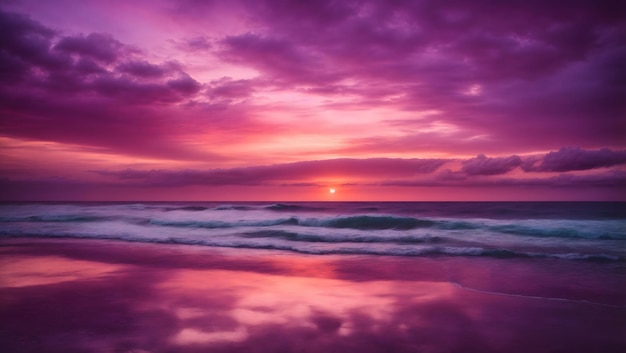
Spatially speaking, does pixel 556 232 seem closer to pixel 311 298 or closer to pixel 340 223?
pixel 340 223

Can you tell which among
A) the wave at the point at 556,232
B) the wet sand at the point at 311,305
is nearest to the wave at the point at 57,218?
the wet sand at the point at 311,305

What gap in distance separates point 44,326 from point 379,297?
4857 mm

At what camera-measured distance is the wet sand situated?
4605 mm

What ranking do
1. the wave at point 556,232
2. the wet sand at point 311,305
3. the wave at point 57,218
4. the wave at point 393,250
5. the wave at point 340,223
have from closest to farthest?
the wet sand at point 311,305 < the wave at point 393,250 < the wave at point 556,232 < the wave at point 340,223 < the wave at point 57,218

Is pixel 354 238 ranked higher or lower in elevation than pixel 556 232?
lower

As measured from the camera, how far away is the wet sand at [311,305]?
4605mm

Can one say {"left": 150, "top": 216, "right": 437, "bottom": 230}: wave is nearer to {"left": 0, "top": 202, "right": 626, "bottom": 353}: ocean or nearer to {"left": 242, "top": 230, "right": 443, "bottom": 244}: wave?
{"left": 242, "top": 230, "right": 443, "bottom": 244}: wave

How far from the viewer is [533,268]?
9.29 m

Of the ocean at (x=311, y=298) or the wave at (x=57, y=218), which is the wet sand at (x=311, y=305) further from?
the wave at (x=57, y=218)

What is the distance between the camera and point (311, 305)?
6.11 meters

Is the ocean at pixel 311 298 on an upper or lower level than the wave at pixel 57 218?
lower

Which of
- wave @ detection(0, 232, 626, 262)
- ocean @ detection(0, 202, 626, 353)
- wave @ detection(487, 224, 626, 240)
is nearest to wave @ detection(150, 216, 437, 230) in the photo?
wave @ detection(487, 224, 626, 240)

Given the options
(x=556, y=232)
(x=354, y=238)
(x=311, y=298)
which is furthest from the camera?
(x=556, y=232)

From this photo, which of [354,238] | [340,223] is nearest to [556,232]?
[354,238]
